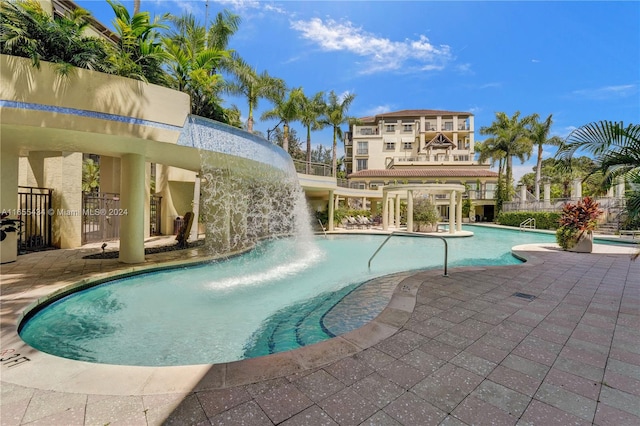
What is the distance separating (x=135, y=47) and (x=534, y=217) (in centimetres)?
3103

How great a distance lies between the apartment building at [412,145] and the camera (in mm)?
39281

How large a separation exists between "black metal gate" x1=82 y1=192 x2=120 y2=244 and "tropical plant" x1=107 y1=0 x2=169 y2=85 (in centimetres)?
711

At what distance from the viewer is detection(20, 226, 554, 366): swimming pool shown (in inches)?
147

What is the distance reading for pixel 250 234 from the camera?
1508cm

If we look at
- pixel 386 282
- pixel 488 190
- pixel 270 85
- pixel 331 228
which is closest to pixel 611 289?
pixel 386 282

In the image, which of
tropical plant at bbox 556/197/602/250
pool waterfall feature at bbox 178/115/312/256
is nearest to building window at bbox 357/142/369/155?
pool waterfall feature at bbox 178/115/312/256

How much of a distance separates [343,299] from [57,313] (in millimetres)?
5195

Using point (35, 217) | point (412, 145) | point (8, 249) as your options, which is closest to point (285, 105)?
point (35, 217)

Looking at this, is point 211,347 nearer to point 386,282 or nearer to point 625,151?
point 386,282

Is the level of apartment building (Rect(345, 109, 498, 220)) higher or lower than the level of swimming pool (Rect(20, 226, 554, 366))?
higher

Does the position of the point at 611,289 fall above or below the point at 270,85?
below

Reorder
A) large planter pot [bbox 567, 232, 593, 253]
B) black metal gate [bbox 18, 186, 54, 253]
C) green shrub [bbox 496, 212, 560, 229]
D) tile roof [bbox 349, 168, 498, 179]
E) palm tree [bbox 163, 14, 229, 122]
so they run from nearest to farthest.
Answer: palm tree [bbox 163, 14, 229, 122] → black metal gate [bbox 18, 186, 54, 253] → large planter pot [bbox 567, 232, 593, 253] → green shrub [bbox 496, 212, 560, 229] → tile roof [bbox 349, 168, 498, 179]

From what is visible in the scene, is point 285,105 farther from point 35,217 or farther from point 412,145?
point 412,145

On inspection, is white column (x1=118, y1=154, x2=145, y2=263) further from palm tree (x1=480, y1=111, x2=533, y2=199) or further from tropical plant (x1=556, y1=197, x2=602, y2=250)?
palm tree (x1=480, y1=111, x2=533, y2=199)
